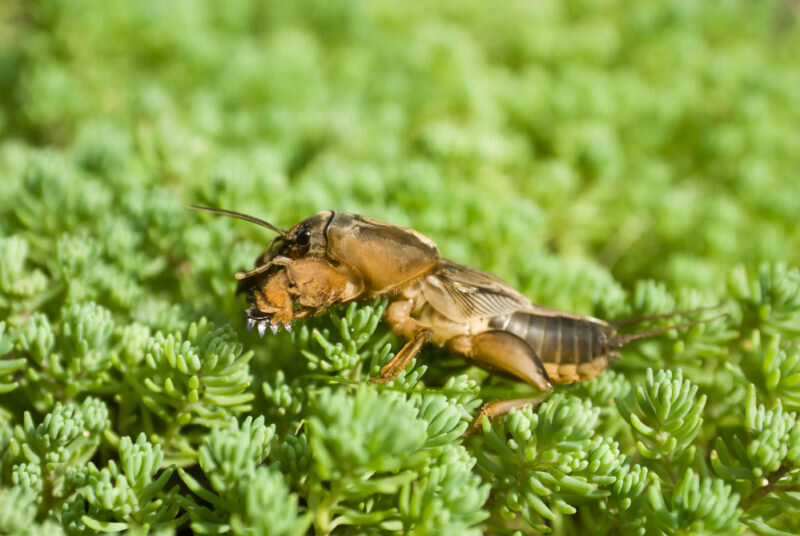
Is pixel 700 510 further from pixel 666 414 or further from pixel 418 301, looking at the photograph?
pixel 418 301

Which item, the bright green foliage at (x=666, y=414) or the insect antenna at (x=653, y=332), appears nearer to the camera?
the bright green foliage at (x=666, y=414)

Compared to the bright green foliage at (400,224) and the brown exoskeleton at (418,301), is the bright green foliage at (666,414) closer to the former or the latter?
the bright green foliage at (400,224)

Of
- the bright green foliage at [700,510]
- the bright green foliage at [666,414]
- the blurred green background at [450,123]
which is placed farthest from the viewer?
the blurred green background at [450,123]

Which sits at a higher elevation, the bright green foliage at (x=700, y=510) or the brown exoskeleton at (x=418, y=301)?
the brown exoskeleton at (x=418, y=301)

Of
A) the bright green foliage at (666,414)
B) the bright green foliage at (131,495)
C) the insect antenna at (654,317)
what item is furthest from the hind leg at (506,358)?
the bright green foliage at (131,495)

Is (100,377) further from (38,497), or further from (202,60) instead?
(202,60)

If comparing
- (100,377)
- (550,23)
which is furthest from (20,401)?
(550,23)

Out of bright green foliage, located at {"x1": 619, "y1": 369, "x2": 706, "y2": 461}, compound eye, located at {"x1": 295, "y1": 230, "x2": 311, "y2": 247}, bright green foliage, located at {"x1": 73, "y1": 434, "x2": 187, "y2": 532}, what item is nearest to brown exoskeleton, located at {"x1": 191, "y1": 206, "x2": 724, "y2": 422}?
compound eye, located at {"x1": 295, "y1": 230, "x2": 311, "y2": 247}

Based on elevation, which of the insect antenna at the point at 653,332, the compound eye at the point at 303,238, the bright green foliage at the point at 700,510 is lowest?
the bright green foliage at the point at 700,510
